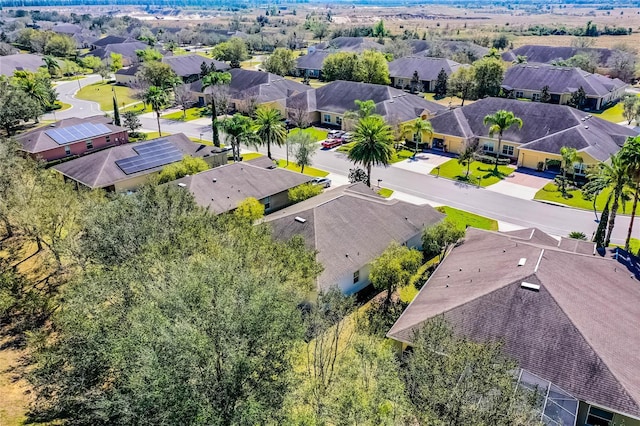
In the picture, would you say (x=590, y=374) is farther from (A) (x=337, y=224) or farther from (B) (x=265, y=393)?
(A) (x=337, y=224)

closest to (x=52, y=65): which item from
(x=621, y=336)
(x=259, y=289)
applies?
(x=259, y=289)

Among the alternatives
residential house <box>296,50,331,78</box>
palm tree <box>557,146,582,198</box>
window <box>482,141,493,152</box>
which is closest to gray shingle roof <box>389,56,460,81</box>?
→ residential house <box>296,50,331,78</box>

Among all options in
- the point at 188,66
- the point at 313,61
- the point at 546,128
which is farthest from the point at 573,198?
the point at 188,66

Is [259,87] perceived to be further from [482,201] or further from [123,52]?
[123,52]

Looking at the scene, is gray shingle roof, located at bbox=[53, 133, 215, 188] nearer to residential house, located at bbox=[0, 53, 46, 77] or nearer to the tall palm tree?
the tall palm tree

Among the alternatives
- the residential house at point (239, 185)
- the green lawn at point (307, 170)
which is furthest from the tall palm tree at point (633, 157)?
the green lawn at point (307, 170)

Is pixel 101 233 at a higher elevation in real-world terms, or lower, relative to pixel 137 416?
higher

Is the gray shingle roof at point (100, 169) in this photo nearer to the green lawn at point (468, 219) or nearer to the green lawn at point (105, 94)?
the green lawn at point (468, 219)
